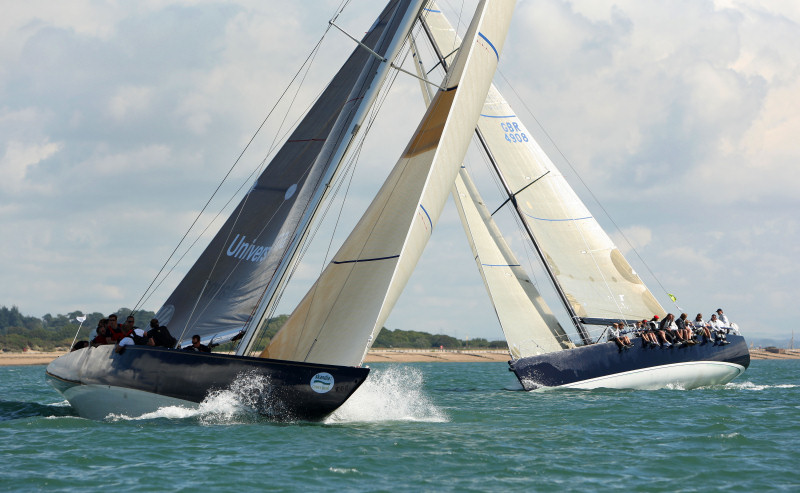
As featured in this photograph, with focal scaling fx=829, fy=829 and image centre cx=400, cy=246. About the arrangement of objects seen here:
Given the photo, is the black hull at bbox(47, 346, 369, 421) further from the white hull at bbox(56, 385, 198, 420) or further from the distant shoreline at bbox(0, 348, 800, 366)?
the distant shoreline at bbox(0, 348, 800, 366)

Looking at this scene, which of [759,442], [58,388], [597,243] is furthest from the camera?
[597,243]

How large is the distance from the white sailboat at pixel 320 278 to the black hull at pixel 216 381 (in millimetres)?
19

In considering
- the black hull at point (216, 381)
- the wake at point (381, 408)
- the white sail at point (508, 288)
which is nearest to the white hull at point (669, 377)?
the white sail at point (508, 288)

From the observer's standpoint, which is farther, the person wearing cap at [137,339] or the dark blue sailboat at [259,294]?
the person wearing cap at [137,339]

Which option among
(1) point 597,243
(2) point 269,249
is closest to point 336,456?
(2) point 269,249

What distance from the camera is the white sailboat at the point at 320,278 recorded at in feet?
40.6

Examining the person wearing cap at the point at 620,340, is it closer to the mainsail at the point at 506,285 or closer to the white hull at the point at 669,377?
the white hull at the point at 669,377

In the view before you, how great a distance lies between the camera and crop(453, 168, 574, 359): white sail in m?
22.6

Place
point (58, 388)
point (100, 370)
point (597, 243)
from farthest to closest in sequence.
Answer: point (597, 243) < point (58, 388) < point (100, 370)

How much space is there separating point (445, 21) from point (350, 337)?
15.0 metres

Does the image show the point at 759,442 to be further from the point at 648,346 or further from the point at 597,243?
the point at 597,243

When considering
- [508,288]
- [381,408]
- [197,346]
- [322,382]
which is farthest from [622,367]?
[197,346]

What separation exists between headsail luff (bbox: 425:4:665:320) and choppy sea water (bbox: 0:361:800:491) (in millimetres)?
7001

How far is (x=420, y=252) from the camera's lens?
42.0ft
